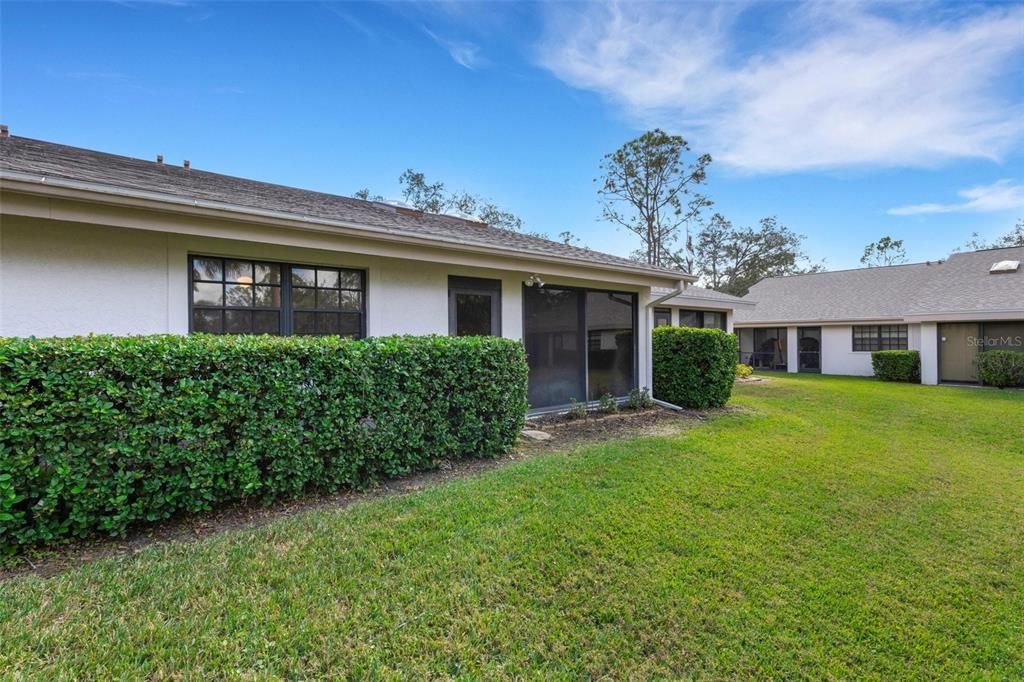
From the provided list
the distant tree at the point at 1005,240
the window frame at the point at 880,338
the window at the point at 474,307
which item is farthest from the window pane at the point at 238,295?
the distant tree at the point at 1005,240

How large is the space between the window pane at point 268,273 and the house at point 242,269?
0.05 feet

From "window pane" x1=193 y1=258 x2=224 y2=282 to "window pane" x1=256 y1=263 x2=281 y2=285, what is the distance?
1.23 feet

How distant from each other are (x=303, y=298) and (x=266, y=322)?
0.53m

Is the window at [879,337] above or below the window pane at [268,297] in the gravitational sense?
below

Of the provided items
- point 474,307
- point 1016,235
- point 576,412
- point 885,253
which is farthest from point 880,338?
point 1016,235

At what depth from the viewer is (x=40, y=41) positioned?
260 inches

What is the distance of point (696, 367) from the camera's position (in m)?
9.10

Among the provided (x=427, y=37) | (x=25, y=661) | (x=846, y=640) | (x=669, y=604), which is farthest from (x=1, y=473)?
(x=427, y=37)

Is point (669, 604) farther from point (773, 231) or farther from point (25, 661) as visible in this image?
point (773, 231)

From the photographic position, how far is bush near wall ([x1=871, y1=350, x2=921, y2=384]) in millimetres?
16531

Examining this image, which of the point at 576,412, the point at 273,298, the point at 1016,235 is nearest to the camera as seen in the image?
the point at 273,298

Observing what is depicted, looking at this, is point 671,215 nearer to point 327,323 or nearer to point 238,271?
point 327,323

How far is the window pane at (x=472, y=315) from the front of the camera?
7074mm

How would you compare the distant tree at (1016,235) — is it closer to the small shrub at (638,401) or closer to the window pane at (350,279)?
the small shrub at (638,401)
